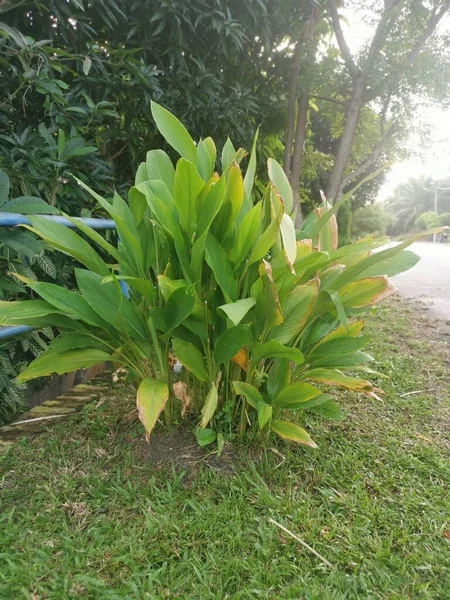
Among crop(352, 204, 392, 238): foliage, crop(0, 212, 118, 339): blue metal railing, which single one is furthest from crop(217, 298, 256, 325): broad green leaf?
crop(352, 204, 392, 238): foliage

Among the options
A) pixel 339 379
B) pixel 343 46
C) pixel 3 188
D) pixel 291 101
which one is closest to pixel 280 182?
pixel 339 379

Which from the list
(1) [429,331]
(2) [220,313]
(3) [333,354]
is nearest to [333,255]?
(3) [333,354]

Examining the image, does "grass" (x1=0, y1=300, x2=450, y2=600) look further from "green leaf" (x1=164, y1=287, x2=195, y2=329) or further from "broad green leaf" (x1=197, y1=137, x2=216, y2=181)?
"broad green leaf" (x1=197, y1=137, x2=216, y2=181)

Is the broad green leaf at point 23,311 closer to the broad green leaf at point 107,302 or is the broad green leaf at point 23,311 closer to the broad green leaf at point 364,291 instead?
the broad green leaf at point 107,302

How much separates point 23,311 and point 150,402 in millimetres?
523

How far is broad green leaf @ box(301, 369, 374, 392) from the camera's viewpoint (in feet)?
5.12

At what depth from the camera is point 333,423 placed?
6.15 ft

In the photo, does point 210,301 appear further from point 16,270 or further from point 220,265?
point 16,270

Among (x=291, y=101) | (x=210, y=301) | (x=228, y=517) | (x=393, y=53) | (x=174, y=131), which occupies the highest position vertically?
(x=393, y=53)

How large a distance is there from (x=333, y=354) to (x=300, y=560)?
0.69m

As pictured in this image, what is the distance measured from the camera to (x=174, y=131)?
1563 millimetres

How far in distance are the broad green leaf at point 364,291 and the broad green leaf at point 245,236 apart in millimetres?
390

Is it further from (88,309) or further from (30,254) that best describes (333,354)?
(30,254)

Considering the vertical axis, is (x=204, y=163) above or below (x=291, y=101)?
below
